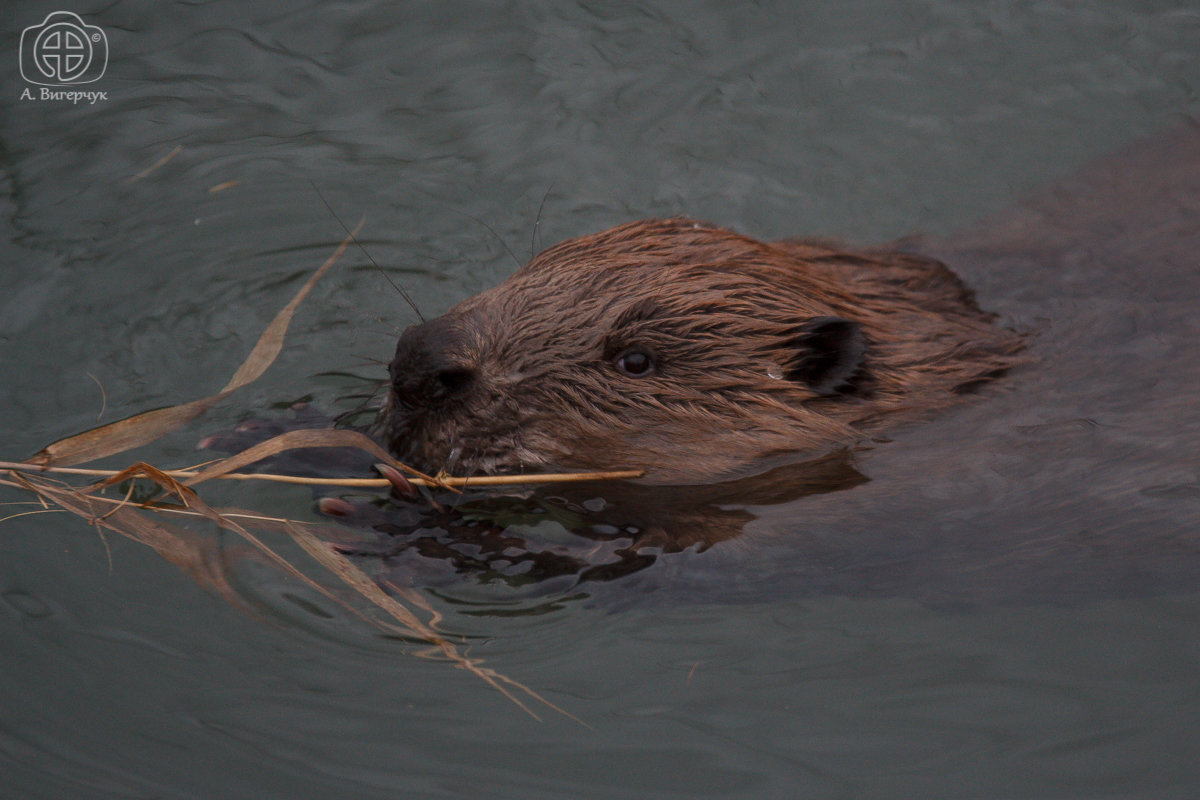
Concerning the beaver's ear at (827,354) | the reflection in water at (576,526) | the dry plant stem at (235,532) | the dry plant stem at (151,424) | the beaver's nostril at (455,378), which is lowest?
the dry plant stem at (235,532)

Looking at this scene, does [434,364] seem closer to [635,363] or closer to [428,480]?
[428,480]

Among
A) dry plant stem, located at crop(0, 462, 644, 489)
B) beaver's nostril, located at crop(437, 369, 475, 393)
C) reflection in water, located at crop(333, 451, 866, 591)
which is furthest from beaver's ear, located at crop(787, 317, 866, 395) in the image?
beaver's nostril, located at crop(437, 369, 475, 393)

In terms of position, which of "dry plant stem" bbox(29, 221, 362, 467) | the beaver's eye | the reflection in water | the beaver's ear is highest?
the beaver's ear

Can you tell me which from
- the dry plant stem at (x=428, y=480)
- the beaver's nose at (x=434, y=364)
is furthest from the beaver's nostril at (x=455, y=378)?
the dry plant stem at (x=428, y=480)

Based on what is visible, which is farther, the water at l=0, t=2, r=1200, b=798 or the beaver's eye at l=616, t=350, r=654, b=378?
the beaver's eye at l=616, t=350, r=654, b=378

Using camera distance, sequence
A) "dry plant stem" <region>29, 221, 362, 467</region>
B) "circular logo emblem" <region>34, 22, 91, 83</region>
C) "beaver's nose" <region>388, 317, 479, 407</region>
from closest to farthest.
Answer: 1. "beaver's nose" <region>388, 317, 479, 407</region>
2. "dry plant stem" <region>29, 221, 362, 467</region>
3. "circular logo emblem" <region>34, 22, 91, 83</region>

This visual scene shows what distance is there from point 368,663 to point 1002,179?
12.2ft

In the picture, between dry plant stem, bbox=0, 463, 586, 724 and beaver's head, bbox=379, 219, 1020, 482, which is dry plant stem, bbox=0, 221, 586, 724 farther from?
beaver's head, bbox=379, 219, 1020, 482

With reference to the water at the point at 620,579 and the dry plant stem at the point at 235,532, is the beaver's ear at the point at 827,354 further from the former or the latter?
the dry plant stem at the point at 235,532

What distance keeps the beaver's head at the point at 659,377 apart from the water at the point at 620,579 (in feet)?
0.89

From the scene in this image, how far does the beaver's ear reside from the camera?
384cm

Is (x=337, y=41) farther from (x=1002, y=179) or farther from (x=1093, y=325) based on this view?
(x=1093, y=325)

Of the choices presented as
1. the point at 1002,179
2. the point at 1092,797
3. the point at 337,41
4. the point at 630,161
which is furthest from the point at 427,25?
the point at 1092,797

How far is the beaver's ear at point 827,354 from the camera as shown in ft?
12.6
